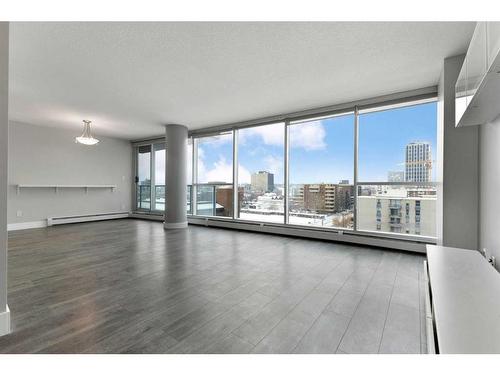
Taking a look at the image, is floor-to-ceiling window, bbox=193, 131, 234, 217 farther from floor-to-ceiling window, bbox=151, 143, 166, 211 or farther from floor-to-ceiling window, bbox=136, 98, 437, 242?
floor-to-ceiling window, bbox=151, 143, 166, 211

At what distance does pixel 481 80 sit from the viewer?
137 cm

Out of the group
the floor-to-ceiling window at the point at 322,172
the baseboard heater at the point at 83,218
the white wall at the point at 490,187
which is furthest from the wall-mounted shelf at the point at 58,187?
the white wall at the point at 490,187

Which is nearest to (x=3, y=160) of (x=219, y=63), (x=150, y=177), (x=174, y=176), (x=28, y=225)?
(x=219, y=63)

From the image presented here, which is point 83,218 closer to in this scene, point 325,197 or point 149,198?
point 149,198

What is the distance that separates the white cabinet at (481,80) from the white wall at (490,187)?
0.24 m

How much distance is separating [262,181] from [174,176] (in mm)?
2220

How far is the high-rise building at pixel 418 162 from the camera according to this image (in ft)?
12.2

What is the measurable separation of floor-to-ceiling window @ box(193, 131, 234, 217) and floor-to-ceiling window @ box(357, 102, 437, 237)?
3109 mm

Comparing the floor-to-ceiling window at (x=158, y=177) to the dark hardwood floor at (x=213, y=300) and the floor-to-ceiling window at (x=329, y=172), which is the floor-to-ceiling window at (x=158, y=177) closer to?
the floor-to-ceiling window at (x=329, y=172)

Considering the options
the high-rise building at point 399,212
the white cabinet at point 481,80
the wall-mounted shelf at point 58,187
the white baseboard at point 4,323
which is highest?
the white cabinet at point 481,80

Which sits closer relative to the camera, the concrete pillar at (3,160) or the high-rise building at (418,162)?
the concrete pillar at (3,160)
